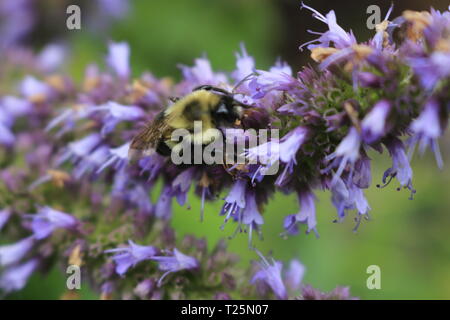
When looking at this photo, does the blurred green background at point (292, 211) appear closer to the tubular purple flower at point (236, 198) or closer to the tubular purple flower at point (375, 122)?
the tubular purple flower at point (236, 198)

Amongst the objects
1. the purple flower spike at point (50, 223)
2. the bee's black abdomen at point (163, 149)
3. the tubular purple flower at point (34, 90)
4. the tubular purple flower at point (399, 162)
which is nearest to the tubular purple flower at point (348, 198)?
the tubular purple flower at point (399, 162)

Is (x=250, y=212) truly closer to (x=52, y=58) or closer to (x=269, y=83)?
(x=269, y=83)

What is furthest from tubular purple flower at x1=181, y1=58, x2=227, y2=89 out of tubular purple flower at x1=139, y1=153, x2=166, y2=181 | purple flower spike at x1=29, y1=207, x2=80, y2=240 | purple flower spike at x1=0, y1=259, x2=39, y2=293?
purple flower spike at x1=0, y1=259, x2=39, y2=293

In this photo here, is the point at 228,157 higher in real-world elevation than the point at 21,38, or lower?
lower

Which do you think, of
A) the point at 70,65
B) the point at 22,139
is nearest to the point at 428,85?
the point at 22,139

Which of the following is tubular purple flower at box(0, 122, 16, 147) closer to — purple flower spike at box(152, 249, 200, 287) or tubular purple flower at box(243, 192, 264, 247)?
purple flower spike at box(152, 249, 200, 287)

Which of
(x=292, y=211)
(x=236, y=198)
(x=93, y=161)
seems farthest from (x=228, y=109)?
(x=292, y=211)

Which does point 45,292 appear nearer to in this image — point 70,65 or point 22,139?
point 22,139
